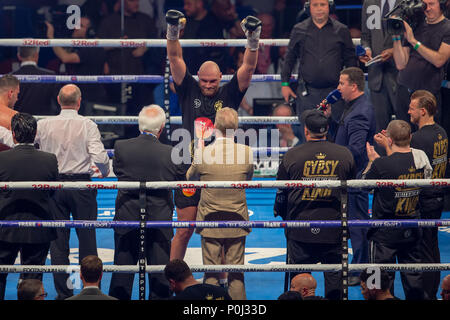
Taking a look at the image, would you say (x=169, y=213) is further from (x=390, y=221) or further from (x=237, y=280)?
(x=390, y=221)

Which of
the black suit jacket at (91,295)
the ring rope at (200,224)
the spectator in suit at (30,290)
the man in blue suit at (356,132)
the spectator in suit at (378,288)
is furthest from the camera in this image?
the man in blue suit at (356,132)

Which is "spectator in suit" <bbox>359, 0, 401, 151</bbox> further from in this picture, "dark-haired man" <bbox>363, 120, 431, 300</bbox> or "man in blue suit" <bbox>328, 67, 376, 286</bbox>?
"dark-haired man" <bbox>363, 120, 431, 300</bbox>

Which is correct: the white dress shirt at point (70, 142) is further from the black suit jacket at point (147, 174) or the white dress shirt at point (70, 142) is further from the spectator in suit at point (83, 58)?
the spectator in suit at point (83, 58)

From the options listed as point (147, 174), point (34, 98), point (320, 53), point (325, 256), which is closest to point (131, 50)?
point (34, 98)

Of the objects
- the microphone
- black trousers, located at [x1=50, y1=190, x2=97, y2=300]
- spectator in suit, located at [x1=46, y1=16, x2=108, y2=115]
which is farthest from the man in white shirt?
spectator in suit, located at [x1=46, y1=16, x2=108, y2=115]

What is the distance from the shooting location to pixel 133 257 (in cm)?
561

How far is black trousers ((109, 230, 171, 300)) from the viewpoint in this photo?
5.57 metres

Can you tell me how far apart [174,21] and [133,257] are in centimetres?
190

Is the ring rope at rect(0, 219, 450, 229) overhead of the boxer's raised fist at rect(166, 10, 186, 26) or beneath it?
beneath

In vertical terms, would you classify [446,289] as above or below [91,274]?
below

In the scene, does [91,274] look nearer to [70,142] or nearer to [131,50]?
[70,142]

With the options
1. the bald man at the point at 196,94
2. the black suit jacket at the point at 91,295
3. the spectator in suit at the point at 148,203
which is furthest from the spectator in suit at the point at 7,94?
the black suit jacket at the point at 91,295

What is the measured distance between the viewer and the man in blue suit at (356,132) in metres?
6.32

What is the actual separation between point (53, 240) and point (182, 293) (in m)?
1.43
